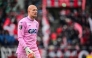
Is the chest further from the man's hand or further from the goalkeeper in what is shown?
the man's hand

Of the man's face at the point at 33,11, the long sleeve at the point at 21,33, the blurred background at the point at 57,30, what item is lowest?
the blurred background at the point at 57,30

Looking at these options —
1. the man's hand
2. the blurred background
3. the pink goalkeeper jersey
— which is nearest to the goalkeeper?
the pink goalkeeper jersey

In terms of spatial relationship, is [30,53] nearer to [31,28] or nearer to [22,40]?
[22,40]

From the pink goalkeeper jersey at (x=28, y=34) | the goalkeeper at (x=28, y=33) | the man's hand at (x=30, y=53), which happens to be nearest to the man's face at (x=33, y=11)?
the goalkeeper at (x=28, y=33)

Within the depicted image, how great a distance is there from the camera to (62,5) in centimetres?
1539

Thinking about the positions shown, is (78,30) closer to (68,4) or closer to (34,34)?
(68,4)

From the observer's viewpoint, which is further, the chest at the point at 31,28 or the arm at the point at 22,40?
the chest at the point at 31,28

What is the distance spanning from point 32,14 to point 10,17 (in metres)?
6.74

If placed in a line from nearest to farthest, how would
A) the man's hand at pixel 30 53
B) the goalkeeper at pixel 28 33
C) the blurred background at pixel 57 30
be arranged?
1. the man's hand at pixel 30 53
2. the goalkeeper at pixel 28 33
3. the blurred background at pixel 57 30

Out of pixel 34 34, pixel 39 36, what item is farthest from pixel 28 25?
pixel 39 36

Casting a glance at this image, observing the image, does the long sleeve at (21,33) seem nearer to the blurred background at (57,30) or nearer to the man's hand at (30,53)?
the man's hand at (30,53)

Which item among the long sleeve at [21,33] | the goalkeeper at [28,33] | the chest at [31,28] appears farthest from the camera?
the chest at [31,28]

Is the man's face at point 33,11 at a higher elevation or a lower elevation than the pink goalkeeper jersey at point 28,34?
higher

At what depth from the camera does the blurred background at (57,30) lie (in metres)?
15.2
